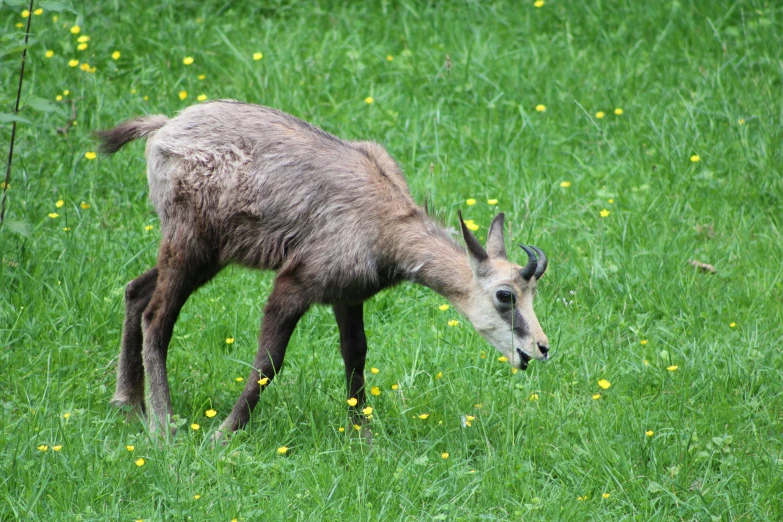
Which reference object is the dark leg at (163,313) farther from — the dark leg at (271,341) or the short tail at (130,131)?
the short tail at (130,131)

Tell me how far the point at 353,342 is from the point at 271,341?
53 centimetres

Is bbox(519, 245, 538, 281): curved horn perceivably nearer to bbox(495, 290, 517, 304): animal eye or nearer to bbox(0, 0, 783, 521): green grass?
bbox(495, 290, 517, 304): animal eye

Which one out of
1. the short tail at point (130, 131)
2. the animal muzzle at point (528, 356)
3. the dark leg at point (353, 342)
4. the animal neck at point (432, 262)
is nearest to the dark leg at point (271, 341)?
the dark leg at point (353, 342)

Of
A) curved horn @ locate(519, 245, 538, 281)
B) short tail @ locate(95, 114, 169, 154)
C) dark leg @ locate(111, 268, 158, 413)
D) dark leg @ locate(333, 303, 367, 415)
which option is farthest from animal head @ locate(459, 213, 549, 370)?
short tail @ locate(95, 114, 169, 154)

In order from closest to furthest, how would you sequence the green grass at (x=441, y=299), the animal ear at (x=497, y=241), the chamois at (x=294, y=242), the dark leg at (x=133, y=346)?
the green grass at (x=441, y=299), the chamois at (x=294, y=242), the animal ear at (x=497, y=241), the dark leg at (x=133, y=346)

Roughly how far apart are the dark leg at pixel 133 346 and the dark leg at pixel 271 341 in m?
0.76

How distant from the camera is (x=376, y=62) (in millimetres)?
8844

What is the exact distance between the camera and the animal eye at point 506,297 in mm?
5027

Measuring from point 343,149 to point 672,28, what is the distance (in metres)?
4.91

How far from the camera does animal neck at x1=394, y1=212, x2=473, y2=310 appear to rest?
522 centimetres

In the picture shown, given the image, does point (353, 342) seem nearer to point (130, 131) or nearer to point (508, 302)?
point (508, 302)

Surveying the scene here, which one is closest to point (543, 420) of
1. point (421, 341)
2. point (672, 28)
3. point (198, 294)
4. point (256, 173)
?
point (421, 341)

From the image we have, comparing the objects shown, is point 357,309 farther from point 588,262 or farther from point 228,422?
point 588,262

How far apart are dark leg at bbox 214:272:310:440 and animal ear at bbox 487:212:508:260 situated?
1.05 meters
